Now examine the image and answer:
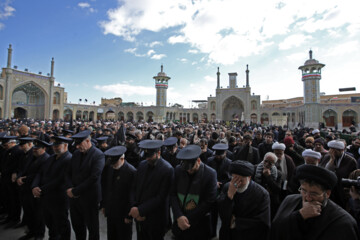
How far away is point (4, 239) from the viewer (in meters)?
3.29

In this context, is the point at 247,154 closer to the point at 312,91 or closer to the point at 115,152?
the point at 115,152

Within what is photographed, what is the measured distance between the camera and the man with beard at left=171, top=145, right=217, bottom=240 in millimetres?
2213

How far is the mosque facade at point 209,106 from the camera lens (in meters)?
27.1

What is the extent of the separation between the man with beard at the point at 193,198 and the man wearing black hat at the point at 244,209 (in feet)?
0.99

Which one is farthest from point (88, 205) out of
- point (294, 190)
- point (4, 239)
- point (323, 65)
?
point (323, 65)

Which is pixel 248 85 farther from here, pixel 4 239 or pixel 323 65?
pixel 4 239

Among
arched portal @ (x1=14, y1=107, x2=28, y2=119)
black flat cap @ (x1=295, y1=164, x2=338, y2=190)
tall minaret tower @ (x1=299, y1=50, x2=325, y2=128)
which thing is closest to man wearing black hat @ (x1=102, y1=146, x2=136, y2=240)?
black flat cap @ (x1=295, y1=164, x2=338, y2=190)

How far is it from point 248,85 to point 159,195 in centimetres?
3448

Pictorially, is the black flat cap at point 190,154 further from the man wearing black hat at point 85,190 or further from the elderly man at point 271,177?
the man wearing black hat at point 85,190

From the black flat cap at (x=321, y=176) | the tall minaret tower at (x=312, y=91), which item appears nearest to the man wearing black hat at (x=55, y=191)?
the black flat cap at (x=321, y=176)

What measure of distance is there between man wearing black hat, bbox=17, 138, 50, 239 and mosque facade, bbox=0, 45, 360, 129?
21158 mm

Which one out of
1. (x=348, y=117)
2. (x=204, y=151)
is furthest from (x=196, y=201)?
(x=348, y=117)

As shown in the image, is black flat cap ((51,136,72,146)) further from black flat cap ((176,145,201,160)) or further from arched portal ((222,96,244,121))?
arched portal ((222,96,244,121))

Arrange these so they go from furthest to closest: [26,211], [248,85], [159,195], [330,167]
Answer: [248,85]
[26,211]
[330,167]
[159,195]
